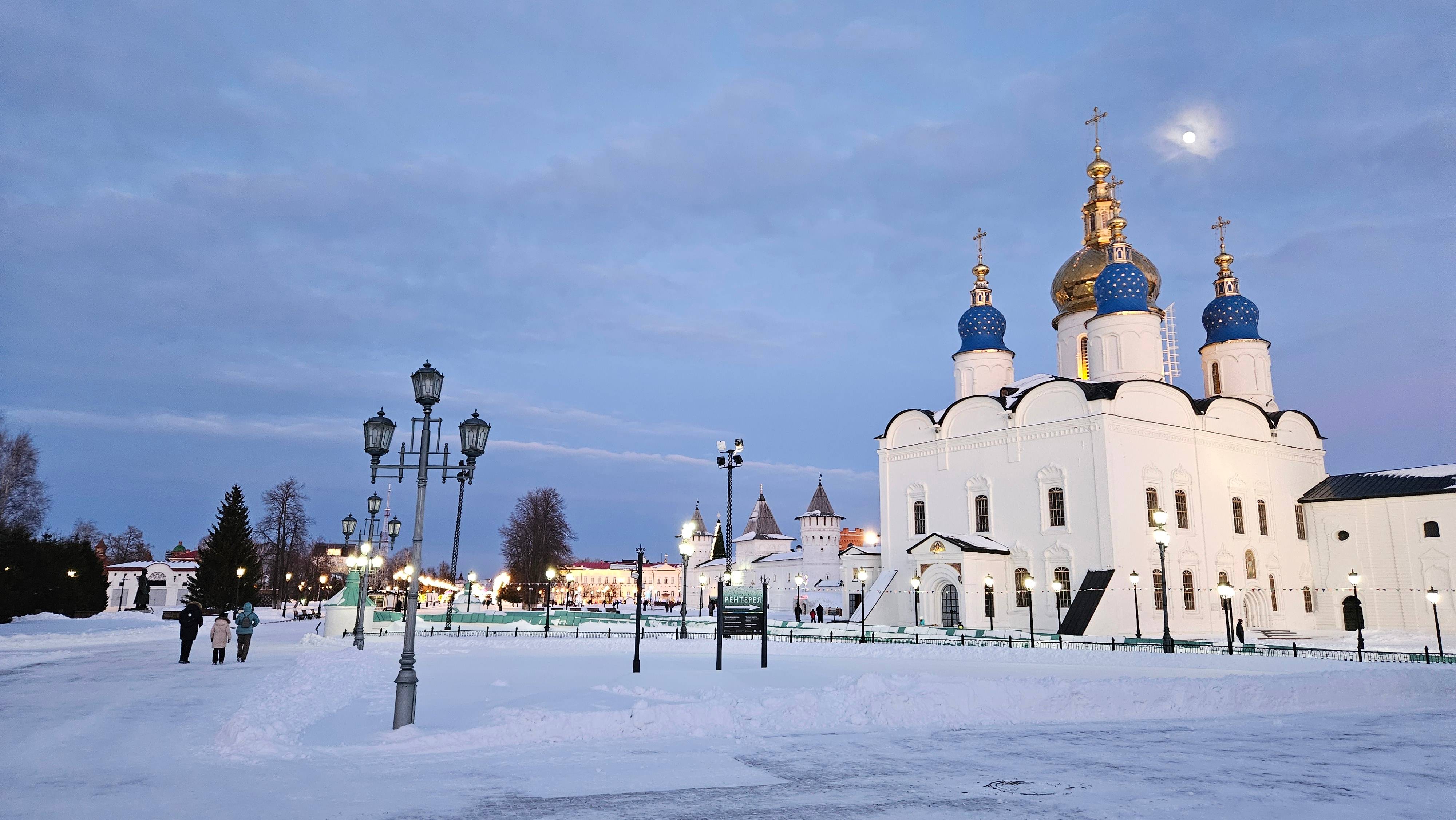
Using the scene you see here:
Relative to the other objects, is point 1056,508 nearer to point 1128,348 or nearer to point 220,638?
point 1128,348

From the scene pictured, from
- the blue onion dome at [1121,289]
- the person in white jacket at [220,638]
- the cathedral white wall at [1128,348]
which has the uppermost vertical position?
the blue onion dome at [1121,289]

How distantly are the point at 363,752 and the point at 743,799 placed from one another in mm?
4282

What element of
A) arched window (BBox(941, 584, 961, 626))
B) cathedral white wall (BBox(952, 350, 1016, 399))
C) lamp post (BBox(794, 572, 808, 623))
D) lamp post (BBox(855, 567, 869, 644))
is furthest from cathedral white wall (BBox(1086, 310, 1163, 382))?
lamp post (BBox(794, 572, 808, 623))

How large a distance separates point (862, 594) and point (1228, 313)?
27.0 metres

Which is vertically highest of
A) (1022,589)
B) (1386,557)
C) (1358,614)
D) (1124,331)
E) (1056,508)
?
(1124,331)

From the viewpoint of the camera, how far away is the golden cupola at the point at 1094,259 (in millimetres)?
47281

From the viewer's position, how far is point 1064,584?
3784cm

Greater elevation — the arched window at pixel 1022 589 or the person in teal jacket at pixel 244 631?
the arched window at pixel 1022 589

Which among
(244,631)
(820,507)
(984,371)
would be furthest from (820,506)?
(244,631)

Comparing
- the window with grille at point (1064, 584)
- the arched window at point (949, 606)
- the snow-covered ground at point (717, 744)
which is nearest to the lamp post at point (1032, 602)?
the window with grille at point (1064, 584)

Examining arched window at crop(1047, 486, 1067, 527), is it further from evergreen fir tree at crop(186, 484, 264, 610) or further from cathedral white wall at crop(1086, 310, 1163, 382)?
evergreen fir tree at crop(186, 484, 264, 610)

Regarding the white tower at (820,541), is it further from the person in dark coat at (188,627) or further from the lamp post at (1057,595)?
the person in dark coat at (188,627)

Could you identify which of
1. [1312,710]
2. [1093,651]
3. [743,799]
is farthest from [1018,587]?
[743,799]

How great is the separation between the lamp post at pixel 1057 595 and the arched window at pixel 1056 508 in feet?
8.01
